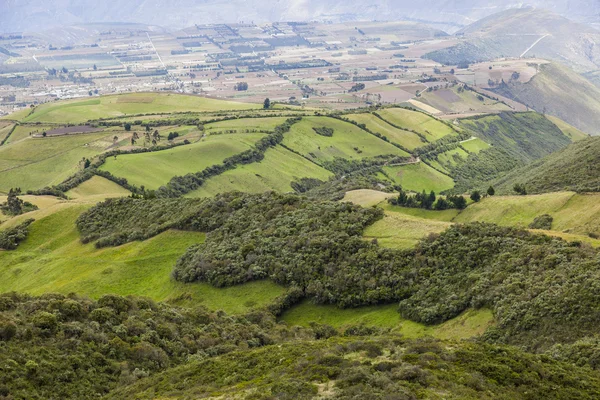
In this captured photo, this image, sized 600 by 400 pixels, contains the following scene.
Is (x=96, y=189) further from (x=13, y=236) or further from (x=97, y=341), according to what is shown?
(x=97, y=341)

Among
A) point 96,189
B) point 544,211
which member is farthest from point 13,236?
point 544,211

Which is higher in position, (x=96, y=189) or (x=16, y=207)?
(x=16, y=207)

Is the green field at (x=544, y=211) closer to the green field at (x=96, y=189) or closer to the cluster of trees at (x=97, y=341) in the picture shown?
the cluster of trees at (x=97, y=341)

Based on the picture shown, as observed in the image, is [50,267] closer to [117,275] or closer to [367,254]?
[117,275]

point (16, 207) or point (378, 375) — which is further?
point (16, 207)

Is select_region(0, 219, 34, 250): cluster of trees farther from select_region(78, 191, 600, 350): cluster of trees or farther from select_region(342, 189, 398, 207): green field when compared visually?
select_region(342, 189, 398, 207): green field

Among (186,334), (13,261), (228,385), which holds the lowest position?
(13,261)

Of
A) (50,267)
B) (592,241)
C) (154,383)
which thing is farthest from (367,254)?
(50,267)
